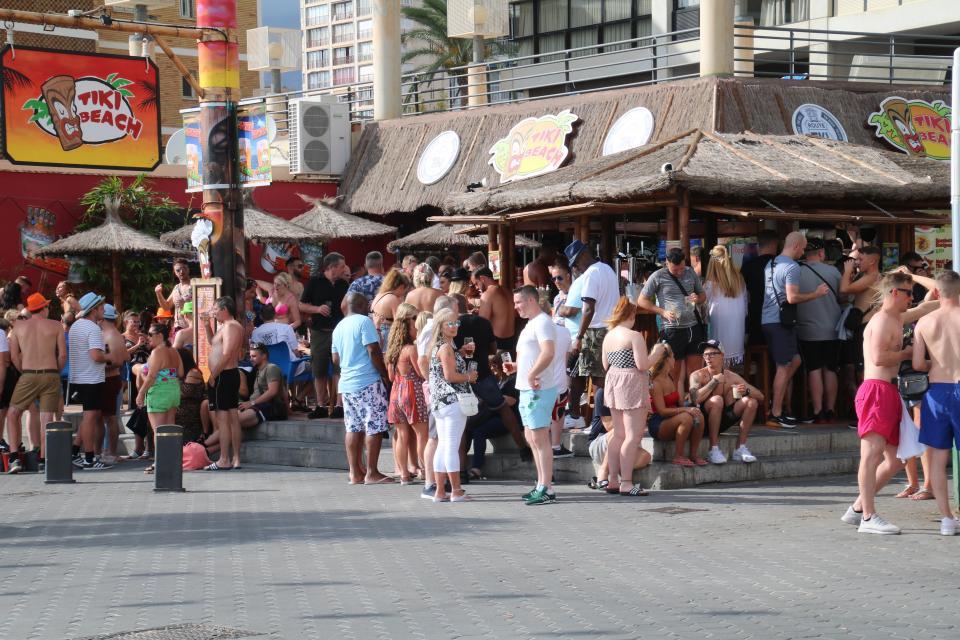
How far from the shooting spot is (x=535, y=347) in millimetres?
11508

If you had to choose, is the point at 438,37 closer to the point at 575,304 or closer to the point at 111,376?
the point at 111,376

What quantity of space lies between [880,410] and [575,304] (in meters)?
4.13

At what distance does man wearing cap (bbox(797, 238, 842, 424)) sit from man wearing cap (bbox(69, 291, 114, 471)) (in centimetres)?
756

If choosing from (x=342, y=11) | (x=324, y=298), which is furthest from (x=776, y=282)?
(x=342, y=11)

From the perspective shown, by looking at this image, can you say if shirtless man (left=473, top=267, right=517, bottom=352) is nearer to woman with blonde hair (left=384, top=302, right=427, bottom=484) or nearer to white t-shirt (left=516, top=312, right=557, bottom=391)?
woman with blonde hair (left=384, top=302, right=427, bottom=484)

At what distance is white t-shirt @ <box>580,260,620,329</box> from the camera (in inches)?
513

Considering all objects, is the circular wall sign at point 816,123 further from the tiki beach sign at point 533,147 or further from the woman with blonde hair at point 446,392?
the woman with blonde hair at point 446,392

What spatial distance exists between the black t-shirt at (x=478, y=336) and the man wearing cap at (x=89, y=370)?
16.5ft

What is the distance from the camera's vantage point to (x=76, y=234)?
22922mm

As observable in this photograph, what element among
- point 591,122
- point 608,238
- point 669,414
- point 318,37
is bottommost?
point 669,414

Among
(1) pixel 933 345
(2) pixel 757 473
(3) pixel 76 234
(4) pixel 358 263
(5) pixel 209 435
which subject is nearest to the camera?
(1) pixel 933 345

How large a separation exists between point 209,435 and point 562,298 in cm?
A: 453

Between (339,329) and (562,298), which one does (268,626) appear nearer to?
(339,329)

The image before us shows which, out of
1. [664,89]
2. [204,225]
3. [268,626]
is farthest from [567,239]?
[268,626]
